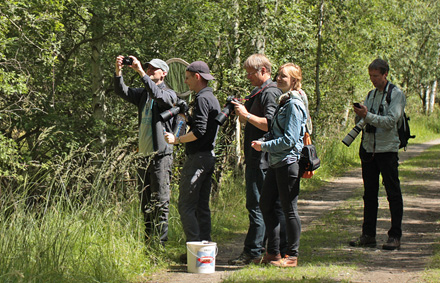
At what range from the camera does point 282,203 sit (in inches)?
233

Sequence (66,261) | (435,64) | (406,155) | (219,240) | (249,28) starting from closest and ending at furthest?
(66,261) < (219,240) < (249,28) < (406,155) < (435,64)

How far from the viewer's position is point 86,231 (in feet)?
19.0

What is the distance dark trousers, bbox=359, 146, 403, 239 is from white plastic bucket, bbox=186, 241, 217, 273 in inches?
87.5

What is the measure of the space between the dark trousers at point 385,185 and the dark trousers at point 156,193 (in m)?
2.45

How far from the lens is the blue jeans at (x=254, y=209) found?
6277 mm

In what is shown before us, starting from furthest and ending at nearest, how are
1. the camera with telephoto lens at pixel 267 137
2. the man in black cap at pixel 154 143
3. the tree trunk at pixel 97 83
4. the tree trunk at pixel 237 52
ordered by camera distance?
the tree trunk at pixel 97 83 → the tree trunk at pixel 237 52 → the man in black cap at pixel 154 143 → the camera with telephoto lens at pixel 267 137

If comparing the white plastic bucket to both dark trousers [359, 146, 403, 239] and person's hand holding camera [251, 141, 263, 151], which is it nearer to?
person's hand holding camera [251, 141, 263, 151]

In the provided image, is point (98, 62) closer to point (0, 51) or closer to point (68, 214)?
point (0, 51)

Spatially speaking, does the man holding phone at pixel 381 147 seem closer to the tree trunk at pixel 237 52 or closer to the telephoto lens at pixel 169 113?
the telephoto lens at pixel 169 113

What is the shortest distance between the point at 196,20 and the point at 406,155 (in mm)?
10960

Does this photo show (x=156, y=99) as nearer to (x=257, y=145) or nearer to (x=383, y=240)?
(x=257, y=145)

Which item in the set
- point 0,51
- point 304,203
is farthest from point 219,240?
point 0,51

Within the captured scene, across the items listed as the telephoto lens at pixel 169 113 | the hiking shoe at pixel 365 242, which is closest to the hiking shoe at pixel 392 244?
the hiking shoe at pixel 365 242

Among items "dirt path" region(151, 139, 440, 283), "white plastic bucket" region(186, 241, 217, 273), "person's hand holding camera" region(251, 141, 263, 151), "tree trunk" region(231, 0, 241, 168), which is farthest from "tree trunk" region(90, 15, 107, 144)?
"person's hand holding camera" region(251, 141, 263, 151)
